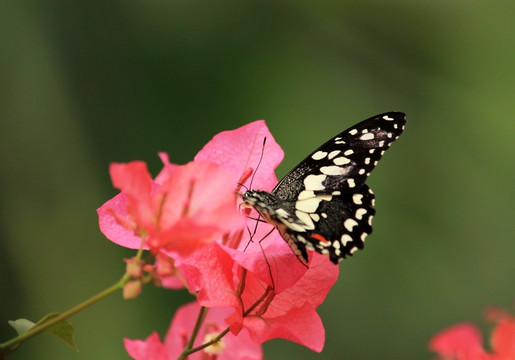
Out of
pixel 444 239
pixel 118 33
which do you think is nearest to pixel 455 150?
pixel 444 239

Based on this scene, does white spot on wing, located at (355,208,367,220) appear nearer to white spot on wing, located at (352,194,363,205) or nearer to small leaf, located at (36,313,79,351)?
white spot on wing, located at (352,194,363,205)

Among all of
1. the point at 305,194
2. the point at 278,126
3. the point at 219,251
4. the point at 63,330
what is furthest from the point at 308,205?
the point at 278,126

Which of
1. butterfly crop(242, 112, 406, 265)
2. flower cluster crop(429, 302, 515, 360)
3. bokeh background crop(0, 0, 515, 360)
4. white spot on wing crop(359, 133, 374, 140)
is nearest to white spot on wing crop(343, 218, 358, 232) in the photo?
butterfly crop(242, 112, 406, 265)

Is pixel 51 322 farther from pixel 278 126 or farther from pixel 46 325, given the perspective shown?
pixel 278 126

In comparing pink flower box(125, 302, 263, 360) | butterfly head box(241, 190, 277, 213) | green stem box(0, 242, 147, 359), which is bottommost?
pink flower box(125, 302, 263, 360)

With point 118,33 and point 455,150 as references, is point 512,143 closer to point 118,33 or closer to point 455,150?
point 455,150

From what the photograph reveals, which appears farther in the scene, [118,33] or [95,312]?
[118,33]
